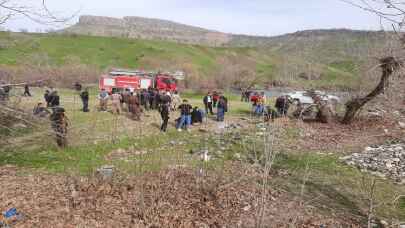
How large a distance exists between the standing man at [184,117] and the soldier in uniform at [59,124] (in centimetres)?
463

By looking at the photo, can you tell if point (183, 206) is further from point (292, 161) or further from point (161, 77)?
point (161, 77)

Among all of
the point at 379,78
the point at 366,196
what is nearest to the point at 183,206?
the point at 366,196

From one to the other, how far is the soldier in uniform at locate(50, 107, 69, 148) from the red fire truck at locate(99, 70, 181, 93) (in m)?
14.4

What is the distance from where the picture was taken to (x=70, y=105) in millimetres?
19328

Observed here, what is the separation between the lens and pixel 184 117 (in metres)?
13.5

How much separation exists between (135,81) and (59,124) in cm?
1686

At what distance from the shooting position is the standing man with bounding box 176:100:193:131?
1330 cm

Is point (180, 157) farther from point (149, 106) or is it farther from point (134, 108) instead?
point (149, 106)

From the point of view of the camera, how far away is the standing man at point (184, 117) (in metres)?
13.3

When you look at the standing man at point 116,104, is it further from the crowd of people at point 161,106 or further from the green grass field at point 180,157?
the green grass field at point 180,157

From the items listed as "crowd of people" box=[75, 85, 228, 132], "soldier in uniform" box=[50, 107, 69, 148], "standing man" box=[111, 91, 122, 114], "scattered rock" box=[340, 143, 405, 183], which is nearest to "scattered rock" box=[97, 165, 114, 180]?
"soldier in uniform" box=[50, 107, 69, 148]

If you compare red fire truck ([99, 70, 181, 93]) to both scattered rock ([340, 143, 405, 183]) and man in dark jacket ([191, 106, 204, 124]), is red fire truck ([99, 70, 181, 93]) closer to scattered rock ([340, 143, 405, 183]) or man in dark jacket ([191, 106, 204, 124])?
man in dark jacket ([191, 106, 204, 124])

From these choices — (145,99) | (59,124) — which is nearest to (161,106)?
(145,99)

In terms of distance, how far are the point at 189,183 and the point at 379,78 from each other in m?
11.8
